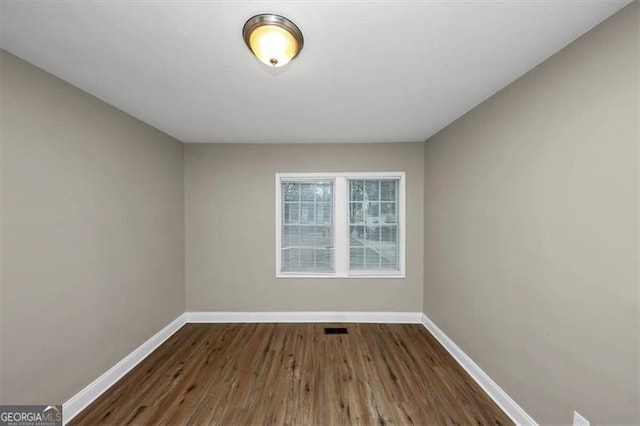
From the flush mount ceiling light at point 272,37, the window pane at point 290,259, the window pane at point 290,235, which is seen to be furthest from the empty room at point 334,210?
the window pane at point 290,235

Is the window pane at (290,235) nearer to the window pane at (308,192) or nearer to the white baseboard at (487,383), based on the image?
the window pane at (308,192)

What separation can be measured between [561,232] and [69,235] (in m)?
3.34

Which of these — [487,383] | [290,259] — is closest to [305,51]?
[290,259]

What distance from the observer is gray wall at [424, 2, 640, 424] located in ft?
3.86

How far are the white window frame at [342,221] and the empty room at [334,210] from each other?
3 centimetres

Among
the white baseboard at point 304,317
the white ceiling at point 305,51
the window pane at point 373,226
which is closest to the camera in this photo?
the white ceiling at point 305,51

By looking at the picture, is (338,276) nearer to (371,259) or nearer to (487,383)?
(371,259)

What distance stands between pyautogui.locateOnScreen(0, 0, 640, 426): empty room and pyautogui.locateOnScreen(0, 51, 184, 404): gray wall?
0.02 metres

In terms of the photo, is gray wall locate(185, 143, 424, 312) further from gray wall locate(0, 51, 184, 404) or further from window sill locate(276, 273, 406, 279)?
gray wall locate(0, 51, 184, 404)

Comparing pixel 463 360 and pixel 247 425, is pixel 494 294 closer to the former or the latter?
pixel 463 360

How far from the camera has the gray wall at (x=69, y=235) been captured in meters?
1.51

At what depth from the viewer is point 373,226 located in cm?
351

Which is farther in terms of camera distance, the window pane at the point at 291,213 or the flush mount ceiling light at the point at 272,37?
the window pane at the point at 291,213

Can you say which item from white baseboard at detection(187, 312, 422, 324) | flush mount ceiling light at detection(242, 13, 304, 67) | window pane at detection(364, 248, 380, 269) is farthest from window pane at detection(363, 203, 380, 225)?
flush mount ceiling light at detection(242, 13, 304, 67)
